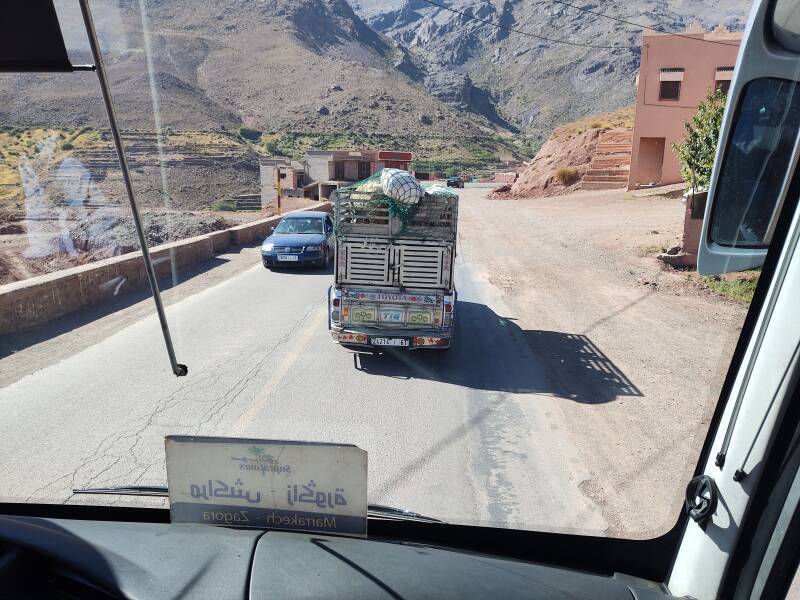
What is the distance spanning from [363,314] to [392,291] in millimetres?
521

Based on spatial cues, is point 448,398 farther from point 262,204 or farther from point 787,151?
point 262,204

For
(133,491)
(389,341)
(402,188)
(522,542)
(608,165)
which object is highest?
(402,188)

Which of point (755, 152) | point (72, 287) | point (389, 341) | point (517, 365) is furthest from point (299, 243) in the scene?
point (755, 152)

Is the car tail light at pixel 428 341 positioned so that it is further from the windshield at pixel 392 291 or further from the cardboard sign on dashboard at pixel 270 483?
the cardboard sign on dashboard at pixel 270 483

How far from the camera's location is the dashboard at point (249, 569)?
5.29 ft

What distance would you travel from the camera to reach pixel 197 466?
2.01 m

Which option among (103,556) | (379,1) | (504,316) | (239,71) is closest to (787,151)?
(103,556)

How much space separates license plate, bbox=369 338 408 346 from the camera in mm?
7882

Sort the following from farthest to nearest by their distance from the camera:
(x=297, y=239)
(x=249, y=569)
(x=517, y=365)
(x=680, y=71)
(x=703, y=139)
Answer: (x=297, y=239) < (x=517, y=365) < (x=680, y=71) < (x=703, y=139) < (x=249, y=569)

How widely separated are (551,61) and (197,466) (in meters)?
5.05

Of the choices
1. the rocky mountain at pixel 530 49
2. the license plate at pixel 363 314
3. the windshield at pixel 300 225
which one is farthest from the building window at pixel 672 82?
the windshield at pixel 300 225

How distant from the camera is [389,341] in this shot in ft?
25.9

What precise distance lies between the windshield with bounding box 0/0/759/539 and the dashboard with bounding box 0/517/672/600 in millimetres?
570

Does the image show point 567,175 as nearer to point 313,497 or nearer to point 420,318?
point 420,318
